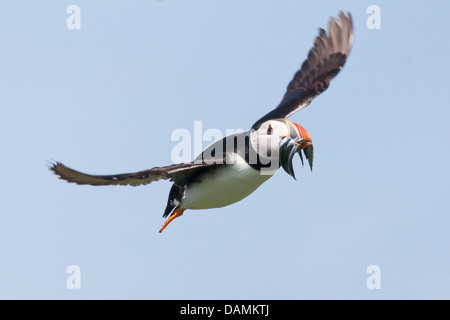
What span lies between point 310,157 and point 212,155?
1491 mm

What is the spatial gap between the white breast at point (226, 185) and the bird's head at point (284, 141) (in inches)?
13.2

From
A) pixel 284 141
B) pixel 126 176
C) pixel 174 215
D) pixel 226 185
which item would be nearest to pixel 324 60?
pixel 284 141

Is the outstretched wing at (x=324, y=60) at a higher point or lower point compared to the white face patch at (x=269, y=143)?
higher

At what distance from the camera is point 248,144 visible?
12.2m

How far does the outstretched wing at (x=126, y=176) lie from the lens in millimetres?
10141

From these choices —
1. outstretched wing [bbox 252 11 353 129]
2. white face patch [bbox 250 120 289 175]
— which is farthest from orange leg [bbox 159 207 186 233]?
outstretched wing [bbox 252 11 353 129]

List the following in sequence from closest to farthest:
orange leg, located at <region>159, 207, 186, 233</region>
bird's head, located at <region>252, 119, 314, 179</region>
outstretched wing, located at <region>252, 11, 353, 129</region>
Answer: bird's head, located at <region>252, 119, 314, 179</region>
orange leg, located at <region>159, 207, 186, 233</region>
outstretched wing, located at <region>252, 11, 353, 129</region>

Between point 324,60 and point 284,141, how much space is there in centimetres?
361

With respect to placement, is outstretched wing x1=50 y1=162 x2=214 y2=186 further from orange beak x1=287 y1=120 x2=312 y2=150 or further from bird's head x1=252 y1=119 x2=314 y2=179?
orange beak x1=287 y1=120 x2=312 y2=150

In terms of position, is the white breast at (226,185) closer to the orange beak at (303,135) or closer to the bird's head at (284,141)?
the bird's head at (284,141)

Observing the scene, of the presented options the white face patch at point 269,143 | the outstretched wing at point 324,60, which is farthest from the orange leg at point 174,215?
the outstretched wing at point 324,60

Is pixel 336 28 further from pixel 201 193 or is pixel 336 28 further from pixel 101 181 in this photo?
pixel 101 181

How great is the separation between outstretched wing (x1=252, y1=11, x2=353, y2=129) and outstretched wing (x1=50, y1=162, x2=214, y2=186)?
3.94 m

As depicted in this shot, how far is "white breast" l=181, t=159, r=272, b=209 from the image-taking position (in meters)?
11.9
